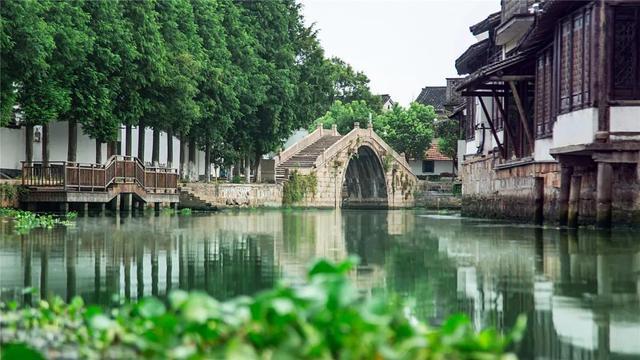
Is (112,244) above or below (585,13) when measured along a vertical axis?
below

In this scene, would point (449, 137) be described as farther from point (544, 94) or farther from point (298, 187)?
point (544, 94)

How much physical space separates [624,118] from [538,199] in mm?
6371

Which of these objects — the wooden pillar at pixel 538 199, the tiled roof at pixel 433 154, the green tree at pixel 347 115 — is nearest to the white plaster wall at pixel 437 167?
the tiled roof at pixel 433 154

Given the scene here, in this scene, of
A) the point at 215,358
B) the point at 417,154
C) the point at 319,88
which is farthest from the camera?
the point at 417,154

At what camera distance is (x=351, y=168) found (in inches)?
3253

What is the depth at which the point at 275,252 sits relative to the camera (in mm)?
17297

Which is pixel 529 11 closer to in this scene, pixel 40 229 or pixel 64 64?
pixel 64 64

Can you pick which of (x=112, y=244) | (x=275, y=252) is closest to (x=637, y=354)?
(x=275, y=252)

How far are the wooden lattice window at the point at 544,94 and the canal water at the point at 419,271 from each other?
25.4 feet

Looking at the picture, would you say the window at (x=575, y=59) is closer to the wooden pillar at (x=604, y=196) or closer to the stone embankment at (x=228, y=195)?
the wooden pillar at (x=604, y=196)

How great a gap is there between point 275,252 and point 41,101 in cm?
1736

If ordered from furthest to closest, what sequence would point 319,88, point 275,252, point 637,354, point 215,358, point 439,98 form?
point 439,98
point 319,88
point 275,252
point 637,354
point 215,358

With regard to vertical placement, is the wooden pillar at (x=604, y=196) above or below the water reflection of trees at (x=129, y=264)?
above

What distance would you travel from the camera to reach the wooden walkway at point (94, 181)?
34594 millimetres
